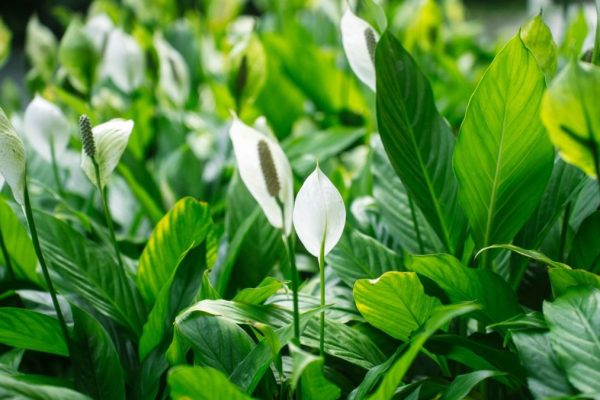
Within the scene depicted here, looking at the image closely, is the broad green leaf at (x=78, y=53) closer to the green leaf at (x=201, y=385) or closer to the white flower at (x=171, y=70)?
the white flower at (x=171, y=70)

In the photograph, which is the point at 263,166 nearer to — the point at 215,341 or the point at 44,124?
the point at 215,341

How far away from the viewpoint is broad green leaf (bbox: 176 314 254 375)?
25.0 inches

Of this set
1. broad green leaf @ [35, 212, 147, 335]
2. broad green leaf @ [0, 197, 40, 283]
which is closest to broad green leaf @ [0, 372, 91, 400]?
broad green leaf @ [35, 212, 147, 335]

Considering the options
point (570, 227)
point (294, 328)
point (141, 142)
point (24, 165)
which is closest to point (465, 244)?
point (570, 227)

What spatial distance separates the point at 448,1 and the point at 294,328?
1984 millimetres

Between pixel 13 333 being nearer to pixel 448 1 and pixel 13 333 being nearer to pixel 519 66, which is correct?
pixel 519 66

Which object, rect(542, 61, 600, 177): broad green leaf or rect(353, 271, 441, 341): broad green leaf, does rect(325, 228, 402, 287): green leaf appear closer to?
rect(353, 271, 441, 341): broad green leaf

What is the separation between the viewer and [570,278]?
607mm

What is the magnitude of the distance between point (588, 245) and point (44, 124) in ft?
2.10

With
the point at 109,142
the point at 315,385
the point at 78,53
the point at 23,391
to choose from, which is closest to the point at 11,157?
the point at 109,142

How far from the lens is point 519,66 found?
2.03ft

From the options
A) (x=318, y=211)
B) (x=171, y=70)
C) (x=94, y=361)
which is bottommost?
(x=94, y=361)

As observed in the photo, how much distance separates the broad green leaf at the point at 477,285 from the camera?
2.12 feet

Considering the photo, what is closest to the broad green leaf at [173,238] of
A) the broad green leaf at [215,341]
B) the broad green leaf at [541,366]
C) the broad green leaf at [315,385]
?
the broad green leaf at [215,341]
